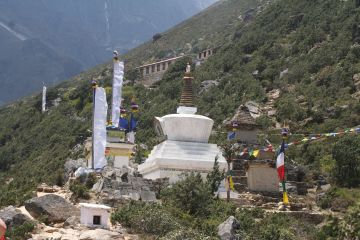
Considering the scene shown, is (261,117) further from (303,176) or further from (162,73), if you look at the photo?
(162,73)

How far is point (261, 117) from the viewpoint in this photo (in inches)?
2290

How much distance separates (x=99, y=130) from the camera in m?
26.8

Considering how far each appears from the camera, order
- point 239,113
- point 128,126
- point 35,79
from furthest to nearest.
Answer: point 35,79 → point 239,113 → point 128,126

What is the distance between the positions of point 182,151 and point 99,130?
19.4 ft

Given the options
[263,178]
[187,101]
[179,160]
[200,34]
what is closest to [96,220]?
[179,160]

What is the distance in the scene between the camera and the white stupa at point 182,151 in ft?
103

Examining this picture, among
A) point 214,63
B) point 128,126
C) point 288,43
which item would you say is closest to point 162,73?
point 214,63

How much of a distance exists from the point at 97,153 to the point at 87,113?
50600mm

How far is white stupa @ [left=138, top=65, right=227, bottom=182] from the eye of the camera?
31.3 metres

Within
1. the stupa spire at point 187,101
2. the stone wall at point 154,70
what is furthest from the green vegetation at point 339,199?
the stone wall at point 154,70

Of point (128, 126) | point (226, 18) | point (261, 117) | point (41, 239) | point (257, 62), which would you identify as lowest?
point (41, 239)

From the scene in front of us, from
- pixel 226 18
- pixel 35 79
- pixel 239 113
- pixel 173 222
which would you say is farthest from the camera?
pixel 35 79

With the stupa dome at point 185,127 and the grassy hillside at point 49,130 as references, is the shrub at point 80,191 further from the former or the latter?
the grassy hillside at point 49,130

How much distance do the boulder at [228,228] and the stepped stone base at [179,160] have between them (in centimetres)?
685
